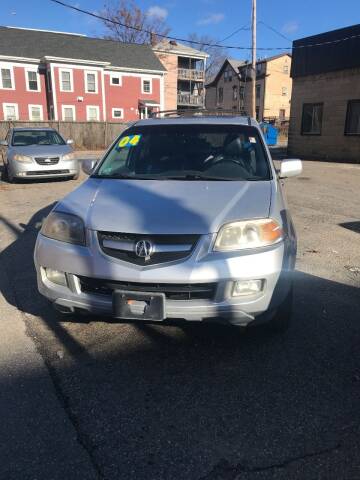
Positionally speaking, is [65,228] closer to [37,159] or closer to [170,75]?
[37,159]

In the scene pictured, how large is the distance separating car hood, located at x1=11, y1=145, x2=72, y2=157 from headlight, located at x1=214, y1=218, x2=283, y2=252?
9.45m

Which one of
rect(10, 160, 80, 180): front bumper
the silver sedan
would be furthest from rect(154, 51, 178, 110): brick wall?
rect(10, 160, 80, 180): front bumper

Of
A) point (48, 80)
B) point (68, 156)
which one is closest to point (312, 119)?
point (68, 156)

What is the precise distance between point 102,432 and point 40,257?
1.34 metres

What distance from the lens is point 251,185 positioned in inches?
135

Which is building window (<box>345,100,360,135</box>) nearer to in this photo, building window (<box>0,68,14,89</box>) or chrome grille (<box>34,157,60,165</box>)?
chrome grille (<box>34,157,60,165</box>)

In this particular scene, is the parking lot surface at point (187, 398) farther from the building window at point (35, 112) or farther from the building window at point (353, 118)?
the building window at point (35, 112)

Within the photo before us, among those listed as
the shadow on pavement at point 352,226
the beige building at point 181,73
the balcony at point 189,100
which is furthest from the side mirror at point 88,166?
the balcony at point 189,100

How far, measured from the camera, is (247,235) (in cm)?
275

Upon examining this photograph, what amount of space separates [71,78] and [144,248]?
118 feet

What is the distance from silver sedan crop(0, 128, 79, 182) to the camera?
1096cm

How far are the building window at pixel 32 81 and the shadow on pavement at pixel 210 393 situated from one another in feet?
117

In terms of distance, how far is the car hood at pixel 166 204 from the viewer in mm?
2738

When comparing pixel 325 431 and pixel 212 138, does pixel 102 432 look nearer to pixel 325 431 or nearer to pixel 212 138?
pixel 325 431
